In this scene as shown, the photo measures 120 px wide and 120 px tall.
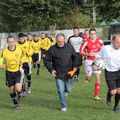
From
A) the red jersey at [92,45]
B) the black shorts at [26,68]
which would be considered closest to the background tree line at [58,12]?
the black shorts at [26,68]

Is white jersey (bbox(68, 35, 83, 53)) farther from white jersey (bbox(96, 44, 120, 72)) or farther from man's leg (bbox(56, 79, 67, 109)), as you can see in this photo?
white jersey (bbox(96, 44, 120, 72))

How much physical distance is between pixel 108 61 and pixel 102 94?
3.29 m

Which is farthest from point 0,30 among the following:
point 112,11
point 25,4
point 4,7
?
point 112,11

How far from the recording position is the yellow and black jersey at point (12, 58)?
10773 millimetres

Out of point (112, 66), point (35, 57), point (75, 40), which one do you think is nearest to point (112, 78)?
point (112, 66)

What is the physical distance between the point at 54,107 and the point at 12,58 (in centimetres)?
168

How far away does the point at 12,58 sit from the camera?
1077 cm

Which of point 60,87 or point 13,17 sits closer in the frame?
point 60,87

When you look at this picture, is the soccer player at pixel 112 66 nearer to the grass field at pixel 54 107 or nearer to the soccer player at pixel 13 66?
the grass field at pixel 54 107

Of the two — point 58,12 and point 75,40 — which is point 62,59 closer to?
point 75,40

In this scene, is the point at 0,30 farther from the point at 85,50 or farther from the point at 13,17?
the point at 85,50

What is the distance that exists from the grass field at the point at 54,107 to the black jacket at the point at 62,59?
956 millimetres

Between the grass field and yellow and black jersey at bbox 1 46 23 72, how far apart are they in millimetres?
1080

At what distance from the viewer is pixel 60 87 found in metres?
10.3
